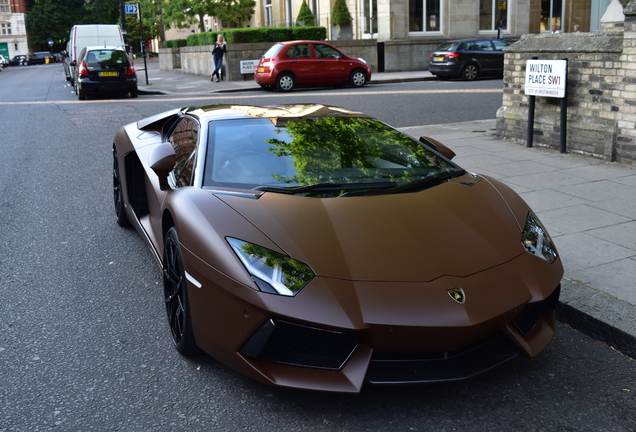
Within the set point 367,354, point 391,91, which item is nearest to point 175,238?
point 367,354

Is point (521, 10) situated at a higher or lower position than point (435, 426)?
higher

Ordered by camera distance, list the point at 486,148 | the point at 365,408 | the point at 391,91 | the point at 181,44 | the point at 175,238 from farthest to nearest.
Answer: the point at 181,44
the point at 391,91
the point at 486,148
the point at 175,238
the point at 365,408

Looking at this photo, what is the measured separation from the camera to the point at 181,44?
3962 centimetres

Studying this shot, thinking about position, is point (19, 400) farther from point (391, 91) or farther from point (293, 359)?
point (391, 91)

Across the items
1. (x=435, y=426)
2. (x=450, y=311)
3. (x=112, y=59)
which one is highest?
(x=112, y=59)

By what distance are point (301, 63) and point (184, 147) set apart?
17536mm

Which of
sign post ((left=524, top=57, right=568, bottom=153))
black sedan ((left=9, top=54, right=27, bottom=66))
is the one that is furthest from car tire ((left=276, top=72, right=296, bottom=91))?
black sedan ((left=9, top=54, right=27, bottom=66))

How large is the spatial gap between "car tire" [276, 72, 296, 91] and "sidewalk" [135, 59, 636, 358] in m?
10.7

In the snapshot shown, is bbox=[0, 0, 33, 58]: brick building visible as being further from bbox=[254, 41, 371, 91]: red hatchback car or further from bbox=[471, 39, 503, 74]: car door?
bbox=[471, 39, 503, 74]: car door

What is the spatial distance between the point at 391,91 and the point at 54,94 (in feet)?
39.8

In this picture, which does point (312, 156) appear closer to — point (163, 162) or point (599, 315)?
point (163, 162)

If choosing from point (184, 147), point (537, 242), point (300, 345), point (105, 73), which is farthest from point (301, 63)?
point (300, 345)

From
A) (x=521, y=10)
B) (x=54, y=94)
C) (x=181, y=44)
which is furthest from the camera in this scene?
(x=181, y=44)

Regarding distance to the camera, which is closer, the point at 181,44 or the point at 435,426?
the point at 435,426
